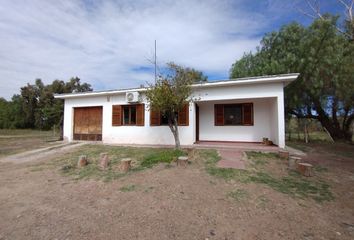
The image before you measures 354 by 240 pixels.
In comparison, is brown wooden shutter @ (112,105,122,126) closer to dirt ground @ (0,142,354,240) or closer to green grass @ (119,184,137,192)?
dirt ground @ (0,142,354,240)

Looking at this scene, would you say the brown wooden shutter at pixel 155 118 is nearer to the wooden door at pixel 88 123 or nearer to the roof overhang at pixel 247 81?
the roof overhang at pixel 247 81

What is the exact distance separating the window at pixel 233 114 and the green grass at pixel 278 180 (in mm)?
4286

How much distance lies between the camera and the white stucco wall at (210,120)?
9.51 meters

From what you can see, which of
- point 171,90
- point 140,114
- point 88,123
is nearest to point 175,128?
point 171,90

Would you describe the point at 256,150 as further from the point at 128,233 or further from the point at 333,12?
the point at 333,12

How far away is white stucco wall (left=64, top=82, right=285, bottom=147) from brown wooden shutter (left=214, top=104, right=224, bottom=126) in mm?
207

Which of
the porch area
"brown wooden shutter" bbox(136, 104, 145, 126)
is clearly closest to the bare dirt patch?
"brown wooden shutter" bbox(136, 104, 145, 126)

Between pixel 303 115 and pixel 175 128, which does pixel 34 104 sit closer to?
pixel 175 128

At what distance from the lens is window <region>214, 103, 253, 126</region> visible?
1121 cm

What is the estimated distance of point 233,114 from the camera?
11.6 metres

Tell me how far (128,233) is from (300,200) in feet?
10.9

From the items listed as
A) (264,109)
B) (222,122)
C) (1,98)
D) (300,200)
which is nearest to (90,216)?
(300,200)

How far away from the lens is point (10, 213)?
12.1ft

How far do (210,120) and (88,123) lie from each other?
742 centimetres
